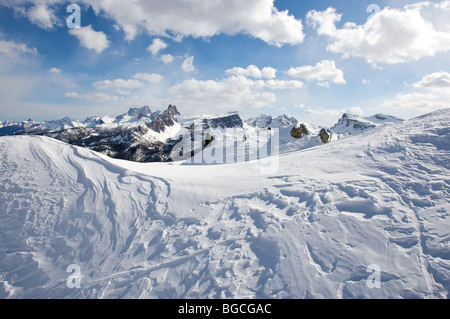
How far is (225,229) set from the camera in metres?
Result: 6.00

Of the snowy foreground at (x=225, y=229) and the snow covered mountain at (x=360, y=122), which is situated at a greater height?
the snow covered mountain at (x=360, y=122)

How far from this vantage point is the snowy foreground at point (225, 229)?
15.0 feet

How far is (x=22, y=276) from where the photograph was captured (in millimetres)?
5000

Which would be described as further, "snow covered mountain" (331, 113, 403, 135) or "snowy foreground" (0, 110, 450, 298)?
"snow covered mountain" (331, 113, 403, 135)

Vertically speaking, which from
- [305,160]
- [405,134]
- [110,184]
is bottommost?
[110,184]

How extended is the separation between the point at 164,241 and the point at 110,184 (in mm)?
3621

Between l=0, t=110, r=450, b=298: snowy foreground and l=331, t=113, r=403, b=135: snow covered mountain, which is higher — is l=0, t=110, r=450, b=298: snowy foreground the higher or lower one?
the lower one

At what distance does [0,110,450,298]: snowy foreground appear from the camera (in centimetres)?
457

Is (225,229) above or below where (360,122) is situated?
below

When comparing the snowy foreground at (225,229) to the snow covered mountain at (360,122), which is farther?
the snow covered mountain at (360,122)

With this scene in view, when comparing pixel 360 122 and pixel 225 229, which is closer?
pixel 225 229
